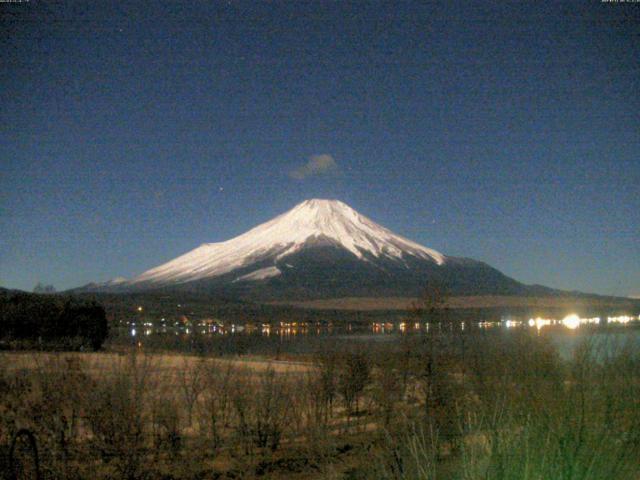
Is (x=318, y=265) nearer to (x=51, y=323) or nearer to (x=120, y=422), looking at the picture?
(x=51, y=323)

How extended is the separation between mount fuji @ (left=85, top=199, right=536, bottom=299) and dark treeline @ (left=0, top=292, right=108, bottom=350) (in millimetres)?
88439

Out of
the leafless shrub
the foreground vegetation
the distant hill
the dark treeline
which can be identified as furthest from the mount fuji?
the leafless shrub

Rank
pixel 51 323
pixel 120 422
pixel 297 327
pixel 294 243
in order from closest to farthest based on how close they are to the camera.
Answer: pixel 120 422 → pixel 51 323 → pixel 297 327 → pixel 294 243

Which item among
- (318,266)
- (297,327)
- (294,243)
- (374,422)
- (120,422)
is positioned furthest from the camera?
(294,243)

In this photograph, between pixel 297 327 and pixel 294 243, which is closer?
pixel 297 327

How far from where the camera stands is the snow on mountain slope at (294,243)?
6156 inches

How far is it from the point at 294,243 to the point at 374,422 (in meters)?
152

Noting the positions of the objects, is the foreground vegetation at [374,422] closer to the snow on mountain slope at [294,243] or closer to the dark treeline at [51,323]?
the dark treeline at [51,323]

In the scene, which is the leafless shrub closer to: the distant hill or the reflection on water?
the reflection on water

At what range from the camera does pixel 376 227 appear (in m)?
178

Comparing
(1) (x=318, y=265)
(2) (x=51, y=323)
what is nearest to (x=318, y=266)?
(1) (x=318, y=265)

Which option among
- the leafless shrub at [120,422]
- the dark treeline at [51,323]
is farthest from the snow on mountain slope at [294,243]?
the leafless shrub at [120,422]

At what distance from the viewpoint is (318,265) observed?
146 meters

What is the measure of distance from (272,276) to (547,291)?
60746 mm
